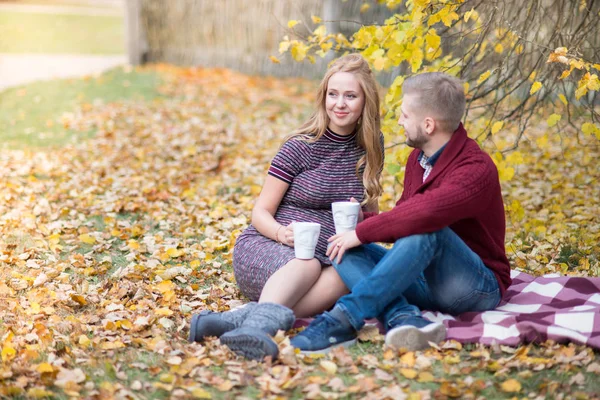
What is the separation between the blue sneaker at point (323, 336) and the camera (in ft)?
9.64

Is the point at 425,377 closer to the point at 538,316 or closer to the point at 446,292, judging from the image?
the point at 446,292

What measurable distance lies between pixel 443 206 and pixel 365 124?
771mm

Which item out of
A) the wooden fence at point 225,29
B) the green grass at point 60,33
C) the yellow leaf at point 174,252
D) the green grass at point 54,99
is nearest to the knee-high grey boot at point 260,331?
the yellow leaf at point 174,252

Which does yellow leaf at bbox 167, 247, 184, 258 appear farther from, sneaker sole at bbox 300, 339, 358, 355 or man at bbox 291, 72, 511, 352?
sneaker sole at bbox 300, 339, 358, 355

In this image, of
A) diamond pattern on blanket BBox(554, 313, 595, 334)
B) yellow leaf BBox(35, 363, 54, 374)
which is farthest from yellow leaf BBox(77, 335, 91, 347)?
diamond pattern on blanket BBox(554, 313, 595, 334)

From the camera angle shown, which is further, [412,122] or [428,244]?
[412,122]

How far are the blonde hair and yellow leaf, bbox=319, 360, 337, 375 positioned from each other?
1.00 meters

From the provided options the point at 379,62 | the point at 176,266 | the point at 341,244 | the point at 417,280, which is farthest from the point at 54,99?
the point at 417,280

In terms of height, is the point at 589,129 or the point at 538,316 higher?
the point at 589,129

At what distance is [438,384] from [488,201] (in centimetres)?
83

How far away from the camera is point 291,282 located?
320 centimetres

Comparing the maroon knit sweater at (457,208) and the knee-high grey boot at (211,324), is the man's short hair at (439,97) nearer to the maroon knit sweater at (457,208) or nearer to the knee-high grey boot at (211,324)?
the maroon knit sweater at (457,208)

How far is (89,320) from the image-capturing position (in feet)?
10.9

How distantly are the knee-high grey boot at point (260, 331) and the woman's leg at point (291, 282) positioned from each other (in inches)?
3.5
